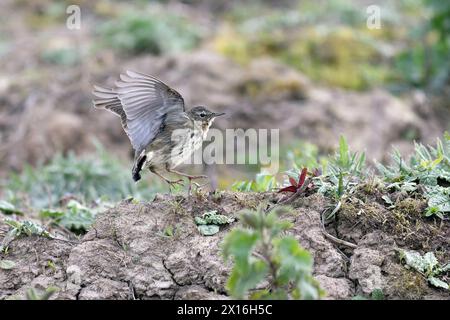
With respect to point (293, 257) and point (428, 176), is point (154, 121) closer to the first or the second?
point (428, 176)

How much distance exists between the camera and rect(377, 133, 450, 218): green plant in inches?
195

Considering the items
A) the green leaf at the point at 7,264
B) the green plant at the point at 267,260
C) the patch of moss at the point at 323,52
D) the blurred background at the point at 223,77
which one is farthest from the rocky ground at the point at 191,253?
the patch of moss at the point at 323,52

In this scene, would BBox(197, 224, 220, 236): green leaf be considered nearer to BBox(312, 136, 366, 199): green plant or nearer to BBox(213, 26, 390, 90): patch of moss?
BBox(312, 136, 366, 199): green plant

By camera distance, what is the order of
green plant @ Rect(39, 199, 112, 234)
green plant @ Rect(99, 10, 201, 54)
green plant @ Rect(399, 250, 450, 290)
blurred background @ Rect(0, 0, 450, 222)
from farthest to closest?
1. green plant @ Rect(99, 10, 201, 54)
2. blurred background @ Rect(0, 0, 450, 222)
3. green plant @ Rect(39, 199, 112, 234)
4. green plant @ Rect(399, 250, 450, 290)

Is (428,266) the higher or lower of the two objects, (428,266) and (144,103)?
the lower

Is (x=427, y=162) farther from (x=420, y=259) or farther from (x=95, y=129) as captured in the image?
(x=95, y=129)

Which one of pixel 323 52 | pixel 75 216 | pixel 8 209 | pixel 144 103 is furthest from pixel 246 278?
pixel 323 52

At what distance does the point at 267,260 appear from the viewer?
3871mm

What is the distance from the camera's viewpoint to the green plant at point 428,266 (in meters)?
4.48

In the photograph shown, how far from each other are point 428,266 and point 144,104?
2376 mm

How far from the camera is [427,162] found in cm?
528

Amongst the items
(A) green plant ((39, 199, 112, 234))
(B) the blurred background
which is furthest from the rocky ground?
(B) the blurred background
